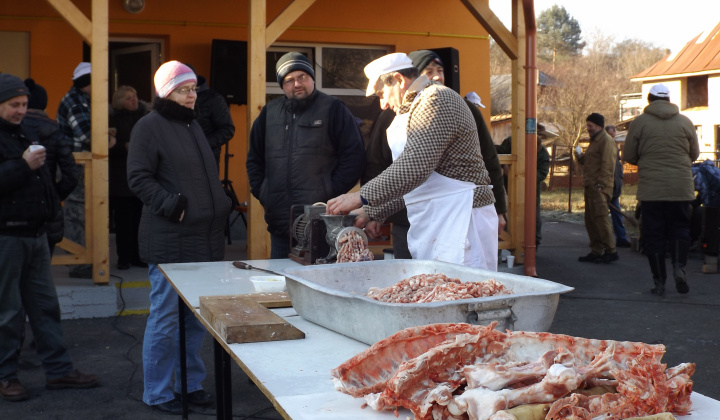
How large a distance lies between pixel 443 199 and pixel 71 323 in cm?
423

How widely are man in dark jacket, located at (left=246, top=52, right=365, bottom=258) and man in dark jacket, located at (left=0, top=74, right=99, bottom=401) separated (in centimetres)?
135

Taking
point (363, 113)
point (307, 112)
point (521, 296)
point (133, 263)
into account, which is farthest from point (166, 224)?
point (363, 113)

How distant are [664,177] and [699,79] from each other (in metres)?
34.7

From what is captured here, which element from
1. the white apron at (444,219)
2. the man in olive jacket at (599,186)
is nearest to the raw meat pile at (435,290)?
the white apron at (444,219)

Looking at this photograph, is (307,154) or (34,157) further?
(307,154)

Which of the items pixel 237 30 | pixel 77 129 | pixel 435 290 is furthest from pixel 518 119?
pixel 435 290

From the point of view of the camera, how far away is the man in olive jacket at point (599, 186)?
1053 centimetres

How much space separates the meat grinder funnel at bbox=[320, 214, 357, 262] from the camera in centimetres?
367

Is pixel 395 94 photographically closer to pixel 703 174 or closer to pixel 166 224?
pixel 166 224

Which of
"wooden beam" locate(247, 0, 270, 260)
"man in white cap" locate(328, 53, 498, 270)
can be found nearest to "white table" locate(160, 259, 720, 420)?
"man in white cap" locate(328, 53, 498, 270)

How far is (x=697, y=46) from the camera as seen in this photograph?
130ft

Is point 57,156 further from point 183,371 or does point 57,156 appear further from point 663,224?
point 663,224

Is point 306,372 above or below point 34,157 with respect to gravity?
below

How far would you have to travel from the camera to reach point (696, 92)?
129 feet
